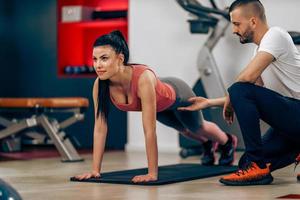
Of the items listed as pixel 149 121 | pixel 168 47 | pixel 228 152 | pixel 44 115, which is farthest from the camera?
pixel 168 47

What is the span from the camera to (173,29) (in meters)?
5.72

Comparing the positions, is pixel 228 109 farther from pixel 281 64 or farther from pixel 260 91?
pixel 281 64

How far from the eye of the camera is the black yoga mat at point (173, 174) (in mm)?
3107

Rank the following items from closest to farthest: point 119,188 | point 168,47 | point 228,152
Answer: point 119,188 → point 228,152 → point 168,47

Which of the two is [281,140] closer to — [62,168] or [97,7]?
[62,168]

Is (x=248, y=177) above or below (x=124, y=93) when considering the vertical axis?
below

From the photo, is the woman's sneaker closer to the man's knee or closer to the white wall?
the man's knee

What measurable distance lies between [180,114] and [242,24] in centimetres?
83

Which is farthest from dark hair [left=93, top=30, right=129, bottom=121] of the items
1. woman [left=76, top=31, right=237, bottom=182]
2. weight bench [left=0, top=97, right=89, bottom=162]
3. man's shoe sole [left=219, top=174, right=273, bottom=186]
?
weight bench [left=0, top=97, right=89, bottom=162]

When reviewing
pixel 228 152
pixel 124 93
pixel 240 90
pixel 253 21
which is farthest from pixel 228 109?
pixel 228 152

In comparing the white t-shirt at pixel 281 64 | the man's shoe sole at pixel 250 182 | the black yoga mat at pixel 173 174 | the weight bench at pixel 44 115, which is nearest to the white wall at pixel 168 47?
the weight bench at pixel 44 115

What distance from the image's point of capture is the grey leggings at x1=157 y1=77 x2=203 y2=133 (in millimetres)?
Answer: 3580

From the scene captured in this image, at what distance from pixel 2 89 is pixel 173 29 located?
194cm

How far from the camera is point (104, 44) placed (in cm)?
306
